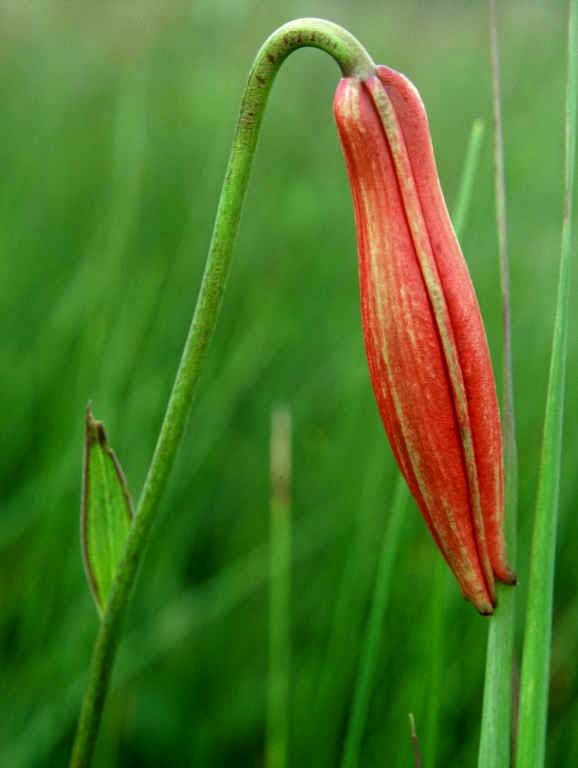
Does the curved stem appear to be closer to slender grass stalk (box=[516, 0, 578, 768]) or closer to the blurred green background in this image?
slender grass stalk (box=[516, 0, 578, 768])

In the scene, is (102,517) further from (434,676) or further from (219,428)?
(219,428)

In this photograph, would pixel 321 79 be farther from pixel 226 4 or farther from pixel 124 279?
pixel 124 279

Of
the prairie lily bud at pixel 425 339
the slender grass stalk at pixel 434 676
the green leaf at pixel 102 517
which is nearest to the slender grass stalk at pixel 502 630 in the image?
the prairie lily bud at pixel 425 339

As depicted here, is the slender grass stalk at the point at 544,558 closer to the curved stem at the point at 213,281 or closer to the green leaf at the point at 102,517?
the curved stem at the point at 213,281

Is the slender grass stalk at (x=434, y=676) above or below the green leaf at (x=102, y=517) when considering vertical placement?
below

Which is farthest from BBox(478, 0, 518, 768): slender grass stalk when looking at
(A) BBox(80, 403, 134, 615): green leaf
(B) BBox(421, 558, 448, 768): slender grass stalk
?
(A) BBox(80, 403, 134, 615): green leaf

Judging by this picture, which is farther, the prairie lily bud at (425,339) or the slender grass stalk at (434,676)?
the slender grass stalk at (434,676)
